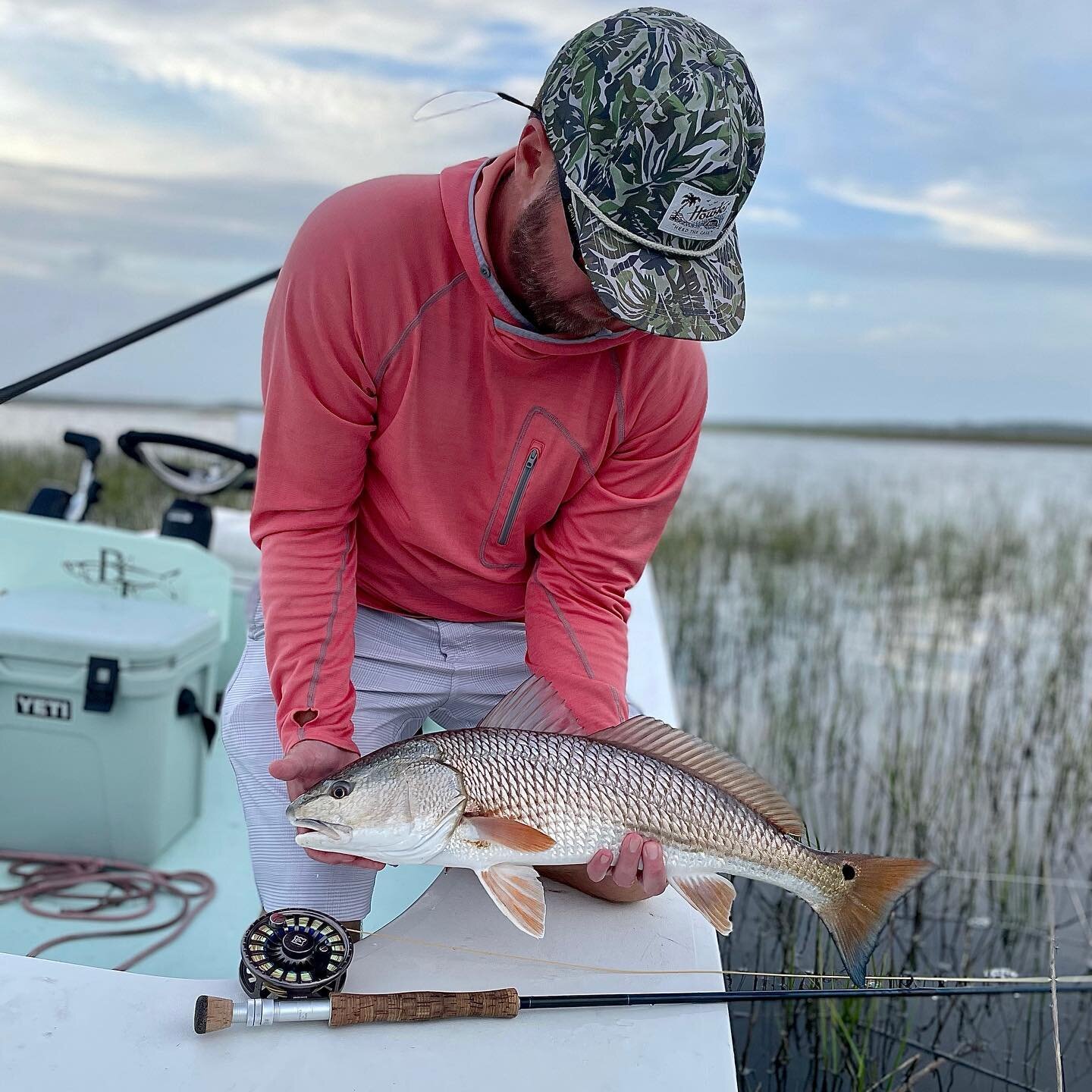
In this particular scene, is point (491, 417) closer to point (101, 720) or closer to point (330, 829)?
point (330, 829)

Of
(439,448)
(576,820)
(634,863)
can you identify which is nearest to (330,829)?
(576,820)

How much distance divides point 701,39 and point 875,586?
7369mm

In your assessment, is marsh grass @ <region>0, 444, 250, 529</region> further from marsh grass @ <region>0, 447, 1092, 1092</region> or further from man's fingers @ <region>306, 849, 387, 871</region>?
man's fingers @ <region>306, 849, 387, 871</region>

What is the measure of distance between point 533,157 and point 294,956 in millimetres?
1460

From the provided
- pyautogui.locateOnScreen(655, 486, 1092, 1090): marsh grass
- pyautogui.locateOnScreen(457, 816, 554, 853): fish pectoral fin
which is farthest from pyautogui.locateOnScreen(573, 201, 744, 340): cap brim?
pyautogui.locateOnScreen(655, 486, 1092, 1090): marsh grass

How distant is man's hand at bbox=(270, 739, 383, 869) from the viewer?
2061 mm

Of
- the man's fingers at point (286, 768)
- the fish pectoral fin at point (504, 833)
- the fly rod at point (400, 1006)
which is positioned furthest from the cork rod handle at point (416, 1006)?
the man's fingers at point (286, 768)

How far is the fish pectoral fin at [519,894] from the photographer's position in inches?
72.2

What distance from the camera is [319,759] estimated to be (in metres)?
2.14

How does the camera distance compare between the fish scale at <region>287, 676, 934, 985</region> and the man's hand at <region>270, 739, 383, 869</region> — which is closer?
the fish scale at <region>287, 676, 934, 985</region>

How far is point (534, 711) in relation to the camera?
2127mm

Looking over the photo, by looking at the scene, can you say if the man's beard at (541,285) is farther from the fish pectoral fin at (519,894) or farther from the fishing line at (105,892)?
the fishing line at (105,892)

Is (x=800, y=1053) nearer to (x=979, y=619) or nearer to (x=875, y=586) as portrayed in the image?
(x=979, y=619)

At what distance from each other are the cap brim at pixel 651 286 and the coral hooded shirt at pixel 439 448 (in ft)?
1.22
